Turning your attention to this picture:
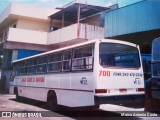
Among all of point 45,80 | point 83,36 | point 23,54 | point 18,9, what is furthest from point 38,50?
point 45,80

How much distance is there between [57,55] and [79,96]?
265 cm

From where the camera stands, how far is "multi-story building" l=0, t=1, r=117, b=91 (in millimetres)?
20219

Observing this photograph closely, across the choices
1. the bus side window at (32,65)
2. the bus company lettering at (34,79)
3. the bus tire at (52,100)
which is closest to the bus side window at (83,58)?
the bus tire at (52,100)

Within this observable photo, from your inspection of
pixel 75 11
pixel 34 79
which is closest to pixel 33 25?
pixel 75 11

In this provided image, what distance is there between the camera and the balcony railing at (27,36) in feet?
72.3

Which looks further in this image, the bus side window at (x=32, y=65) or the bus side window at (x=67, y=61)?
the bus side window at (x=32, y=65)

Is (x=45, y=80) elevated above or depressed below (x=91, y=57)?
below

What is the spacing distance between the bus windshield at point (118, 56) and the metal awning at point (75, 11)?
1126 centimetres

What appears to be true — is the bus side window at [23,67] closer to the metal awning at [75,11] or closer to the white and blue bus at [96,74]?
the white and blue bus at [96,74]

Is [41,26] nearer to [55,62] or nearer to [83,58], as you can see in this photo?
[55,62]

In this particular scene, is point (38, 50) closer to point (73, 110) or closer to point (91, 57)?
point (73, 110)

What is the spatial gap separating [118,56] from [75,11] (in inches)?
544

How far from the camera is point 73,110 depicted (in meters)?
10.7

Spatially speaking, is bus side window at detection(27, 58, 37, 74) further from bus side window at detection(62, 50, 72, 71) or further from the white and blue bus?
bus side window at detection(62, 50, 72, 71)
